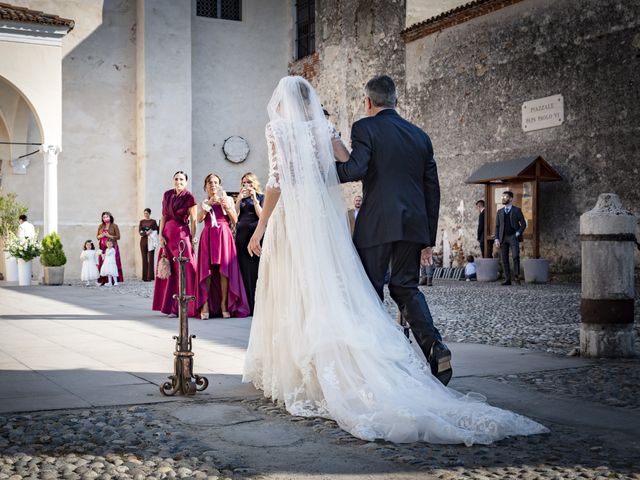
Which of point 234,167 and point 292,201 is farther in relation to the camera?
point 234,167

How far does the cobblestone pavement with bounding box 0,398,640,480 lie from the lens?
3316mm

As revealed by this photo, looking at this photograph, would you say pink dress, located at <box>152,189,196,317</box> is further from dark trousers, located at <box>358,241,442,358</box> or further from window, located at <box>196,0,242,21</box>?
→ window, located at <box>196,0,242,21</box>

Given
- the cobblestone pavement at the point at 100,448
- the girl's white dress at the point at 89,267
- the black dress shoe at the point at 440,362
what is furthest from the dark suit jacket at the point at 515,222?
the cobblestone pavement at the point at 100,448

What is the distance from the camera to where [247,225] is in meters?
10.8

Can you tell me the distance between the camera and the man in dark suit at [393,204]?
497 centimetres

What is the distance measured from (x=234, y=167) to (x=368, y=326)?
842 inches

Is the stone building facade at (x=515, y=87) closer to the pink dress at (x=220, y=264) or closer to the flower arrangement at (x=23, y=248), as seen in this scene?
the pink dress at (x=220, y=264)

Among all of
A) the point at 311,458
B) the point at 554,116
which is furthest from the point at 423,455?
the point at 554,116

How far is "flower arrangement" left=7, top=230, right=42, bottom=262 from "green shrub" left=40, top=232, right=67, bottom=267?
0.68 ft

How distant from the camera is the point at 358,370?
4.50 meters

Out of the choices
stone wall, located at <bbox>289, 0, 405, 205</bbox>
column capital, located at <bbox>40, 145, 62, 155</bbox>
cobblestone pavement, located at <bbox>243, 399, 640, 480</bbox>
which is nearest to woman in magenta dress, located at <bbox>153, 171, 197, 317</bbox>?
cobblestone pavement, located at <bbox>243, 399, 640, 480</bbox>

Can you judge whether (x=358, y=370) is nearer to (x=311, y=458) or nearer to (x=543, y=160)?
(x=311, y=458)

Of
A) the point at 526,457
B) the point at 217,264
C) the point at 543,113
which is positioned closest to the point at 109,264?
the point at 217,264

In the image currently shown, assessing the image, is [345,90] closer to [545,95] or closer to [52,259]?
[545,95]
